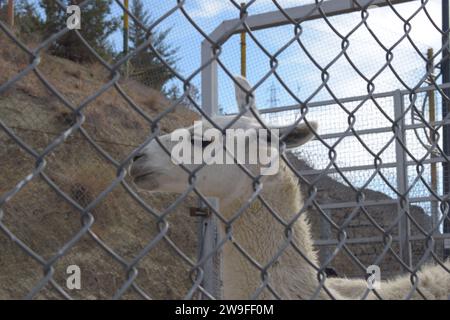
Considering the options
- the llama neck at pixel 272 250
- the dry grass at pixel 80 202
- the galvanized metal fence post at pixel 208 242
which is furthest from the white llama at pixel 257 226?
the dry grass at pixel 80 202

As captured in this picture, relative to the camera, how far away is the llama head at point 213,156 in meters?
3.41

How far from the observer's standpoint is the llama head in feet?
11.2

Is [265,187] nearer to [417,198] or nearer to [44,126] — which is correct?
[417,198]

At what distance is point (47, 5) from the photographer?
17.8m

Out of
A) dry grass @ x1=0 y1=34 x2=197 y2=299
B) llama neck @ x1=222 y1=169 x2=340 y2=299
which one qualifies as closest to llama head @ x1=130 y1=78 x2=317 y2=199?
llama neck @ x1=222 y1=169 x2=340 y2=299

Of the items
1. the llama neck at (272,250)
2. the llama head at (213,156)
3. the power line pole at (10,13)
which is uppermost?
the power line pole at (10,13)

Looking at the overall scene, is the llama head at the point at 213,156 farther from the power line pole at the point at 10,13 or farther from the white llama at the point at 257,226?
the power line pole at the point at 10,13

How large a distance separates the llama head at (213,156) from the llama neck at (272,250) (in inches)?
5.5

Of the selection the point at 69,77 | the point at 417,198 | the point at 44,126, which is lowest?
the point at 417,198

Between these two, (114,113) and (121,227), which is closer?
(121,227)

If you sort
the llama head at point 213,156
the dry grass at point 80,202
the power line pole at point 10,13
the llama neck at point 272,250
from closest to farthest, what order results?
the llama head at point 213,156 → the llama neck at point 272,250 → the dry grass at point 80,202 → the power line pole at point 10,13

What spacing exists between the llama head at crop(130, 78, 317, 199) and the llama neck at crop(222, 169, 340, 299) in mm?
141
